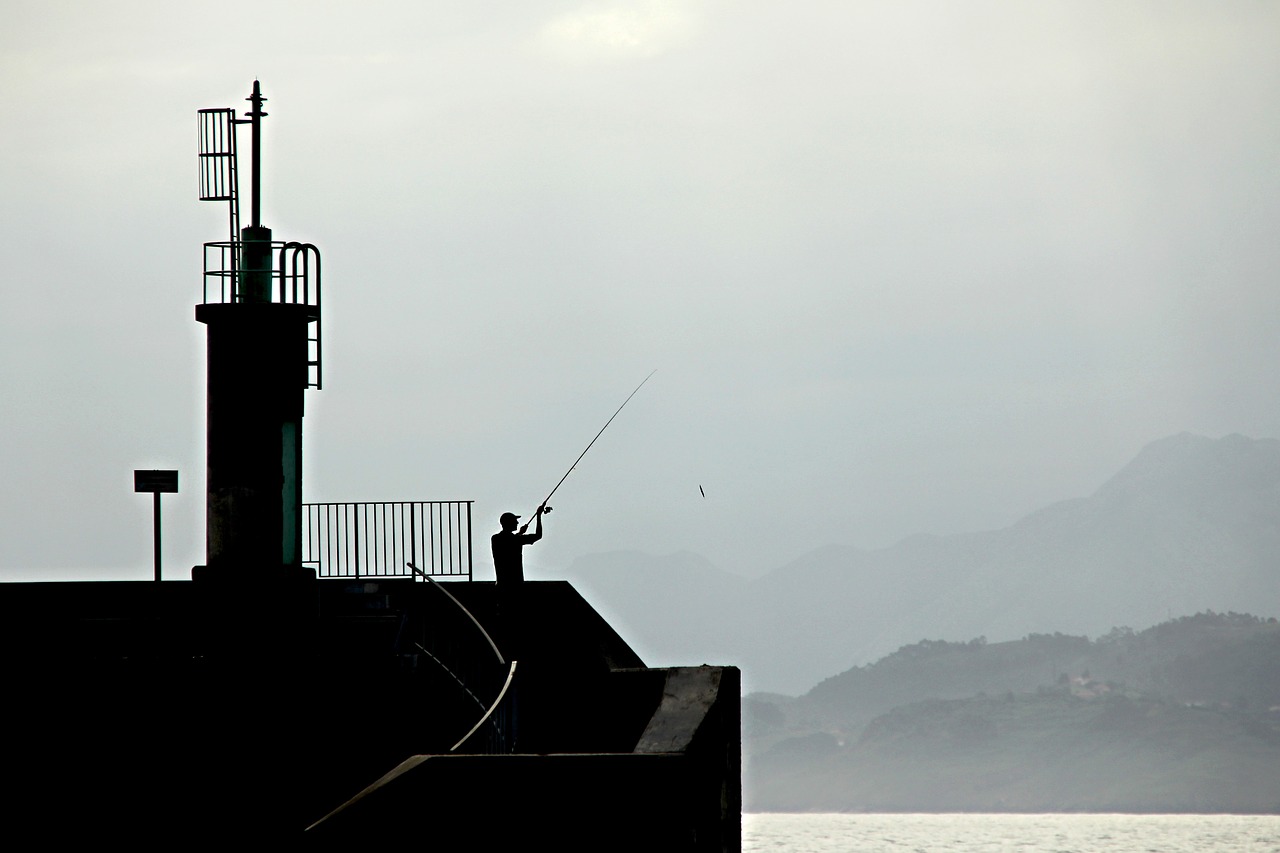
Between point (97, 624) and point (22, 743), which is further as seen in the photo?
point (97, 624)

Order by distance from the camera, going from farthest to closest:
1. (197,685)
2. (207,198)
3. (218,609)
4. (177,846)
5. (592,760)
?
1. (207,198)
2. (218,609)
3. (197,685)
4. (177,846)
5. (592,760)

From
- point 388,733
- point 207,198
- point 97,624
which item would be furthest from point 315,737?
point 207,198

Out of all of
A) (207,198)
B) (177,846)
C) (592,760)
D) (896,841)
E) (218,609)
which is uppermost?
(207,198)

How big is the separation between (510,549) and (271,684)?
2.89 metres

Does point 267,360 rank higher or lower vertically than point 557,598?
higher

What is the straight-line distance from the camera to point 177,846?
16.3m

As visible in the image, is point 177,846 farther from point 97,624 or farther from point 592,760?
point 592,760

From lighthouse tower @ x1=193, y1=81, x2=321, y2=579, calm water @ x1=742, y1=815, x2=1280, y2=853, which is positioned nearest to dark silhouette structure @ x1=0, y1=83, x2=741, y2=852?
→ lighthouse tower @ x1=193, y1=81, x2=321, y2=579

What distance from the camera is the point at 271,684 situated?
58.1ft

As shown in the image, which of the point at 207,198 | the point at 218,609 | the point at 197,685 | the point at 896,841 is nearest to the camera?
the point at 197,685

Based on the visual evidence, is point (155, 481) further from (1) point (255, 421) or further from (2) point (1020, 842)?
(2) point (1020, 842)

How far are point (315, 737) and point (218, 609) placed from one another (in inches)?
137

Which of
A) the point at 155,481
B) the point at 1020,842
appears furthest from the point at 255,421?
the point at 1020,842

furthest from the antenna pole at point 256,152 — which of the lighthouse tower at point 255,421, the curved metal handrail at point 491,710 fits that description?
the curved metal handrail at point 491,710
